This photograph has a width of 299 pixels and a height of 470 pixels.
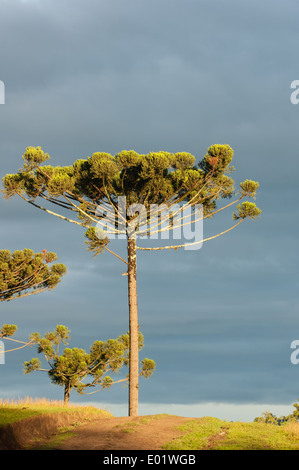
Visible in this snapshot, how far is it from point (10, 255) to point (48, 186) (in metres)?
10.5

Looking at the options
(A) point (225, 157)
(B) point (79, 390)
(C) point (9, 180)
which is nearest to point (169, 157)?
(A) point (225, 157)

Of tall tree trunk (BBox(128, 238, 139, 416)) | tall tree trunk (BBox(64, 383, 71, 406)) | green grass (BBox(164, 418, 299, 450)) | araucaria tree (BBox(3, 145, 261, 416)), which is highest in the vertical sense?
araucaria tree (BBox(3, 145, 261, 416))

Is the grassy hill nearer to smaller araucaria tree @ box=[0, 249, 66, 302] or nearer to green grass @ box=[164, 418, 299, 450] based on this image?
green grass @ box=[164, 418, 299, 450]

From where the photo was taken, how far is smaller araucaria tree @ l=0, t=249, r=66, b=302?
33.0 metres

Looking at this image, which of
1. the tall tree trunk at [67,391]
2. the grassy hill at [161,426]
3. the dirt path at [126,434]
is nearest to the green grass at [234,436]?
the grassy hill at [161,426]

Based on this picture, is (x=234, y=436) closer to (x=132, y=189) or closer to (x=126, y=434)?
(x=126, y=434)

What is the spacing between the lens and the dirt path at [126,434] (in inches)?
632

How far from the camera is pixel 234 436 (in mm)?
17062

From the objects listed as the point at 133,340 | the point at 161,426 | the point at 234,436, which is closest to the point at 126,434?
the point at 161,426

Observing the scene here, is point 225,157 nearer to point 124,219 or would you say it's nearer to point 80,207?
point 124,219

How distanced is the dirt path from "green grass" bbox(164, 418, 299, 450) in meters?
0.53

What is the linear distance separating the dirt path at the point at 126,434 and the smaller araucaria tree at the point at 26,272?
49.9 feet

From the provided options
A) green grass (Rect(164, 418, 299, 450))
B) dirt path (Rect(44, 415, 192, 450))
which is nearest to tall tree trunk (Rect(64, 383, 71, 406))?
dirt path (Rect(44, 415, 192, 450))

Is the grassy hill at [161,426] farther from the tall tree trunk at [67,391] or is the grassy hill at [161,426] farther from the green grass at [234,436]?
the tall tree trunk at [67,391]
